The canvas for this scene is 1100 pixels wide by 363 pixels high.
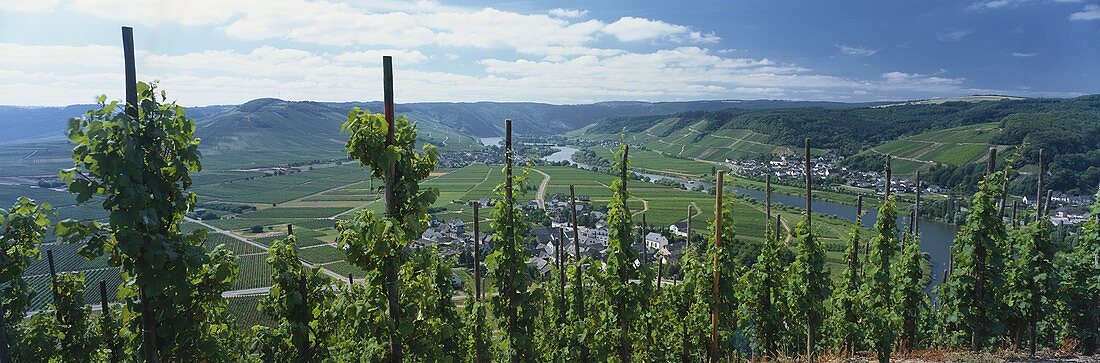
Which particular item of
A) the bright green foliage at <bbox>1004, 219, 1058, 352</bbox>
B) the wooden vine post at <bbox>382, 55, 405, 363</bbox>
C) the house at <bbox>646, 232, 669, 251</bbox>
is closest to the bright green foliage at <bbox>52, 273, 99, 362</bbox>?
the wooden vine post at <bbox>382, 55, 405, 363</bbox>

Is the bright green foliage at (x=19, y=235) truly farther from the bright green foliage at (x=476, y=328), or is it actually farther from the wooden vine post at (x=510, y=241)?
the bright green foliage at (x=476, y=328)

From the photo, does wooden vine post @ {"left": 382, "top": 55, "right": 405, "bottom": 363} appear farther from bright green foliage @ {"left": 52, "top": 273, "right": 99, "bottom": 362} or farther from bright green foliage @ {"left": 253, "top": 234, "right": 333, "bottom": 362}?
bright green foliage @ {"left": 52, "top": 273, "right": 99, "bottom": 362}

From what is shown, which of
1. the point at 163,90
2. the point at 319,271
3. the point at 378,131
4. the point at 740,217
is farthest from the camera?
the point at 740,217

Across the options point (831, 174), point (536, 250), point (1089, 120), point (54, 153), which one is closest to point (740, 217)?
point (536, 250)

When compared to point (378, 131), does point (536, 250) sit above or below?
below

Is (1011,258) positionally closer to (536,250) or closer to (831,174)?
(536,250)

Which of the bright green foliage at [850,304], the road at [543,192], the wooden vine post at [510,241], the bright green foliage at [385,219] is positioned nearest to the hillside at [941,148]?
the road at [543,192]
